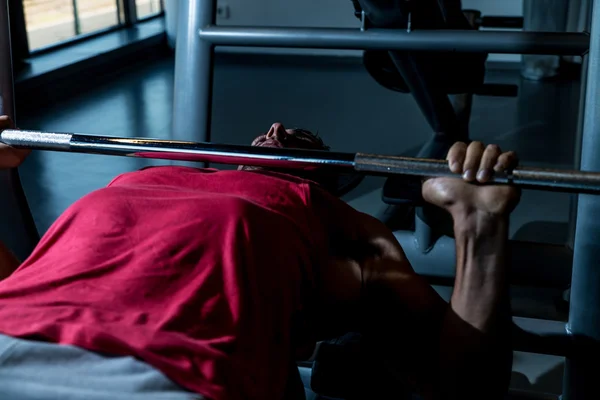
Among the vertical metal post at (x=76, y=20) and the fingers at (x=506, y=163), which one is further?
the vertical metal post at (x=76, y=20)

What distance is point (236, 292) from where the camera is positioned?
104 cm

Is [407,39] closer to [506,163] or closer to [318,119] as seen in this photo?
[506,163]

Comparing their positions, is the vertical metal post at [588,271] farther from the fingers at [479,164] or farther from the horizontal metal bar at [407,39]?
the fingers at [479,164]

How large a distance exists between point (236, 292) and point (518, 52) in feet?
2.60

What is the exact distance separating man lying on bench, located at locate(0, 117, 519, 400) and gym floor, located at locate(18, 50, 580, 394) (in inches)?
40.5

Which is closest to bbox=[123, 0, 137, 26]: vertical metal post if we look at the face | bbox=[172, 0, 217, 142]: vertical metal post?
bbox=[172, 0, 217, 142]: vertical metal post

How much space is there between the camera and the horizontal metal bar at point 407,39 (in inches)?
54.3

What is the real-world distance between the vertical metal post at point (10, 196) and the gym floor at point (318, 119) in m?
1.16

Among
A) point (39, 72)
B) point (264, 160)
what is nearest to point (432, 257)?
point (264, 160)

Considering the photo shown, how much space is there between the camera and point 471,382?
3.76ft

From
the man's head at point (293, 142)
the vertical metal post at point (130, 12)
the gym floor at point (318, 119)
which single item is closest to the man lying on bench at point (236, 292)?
the man's head at point (293, 142)

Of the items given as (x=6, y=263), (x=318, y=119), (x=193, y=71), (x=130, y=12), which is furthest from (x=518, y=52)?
(x=130, y=12)

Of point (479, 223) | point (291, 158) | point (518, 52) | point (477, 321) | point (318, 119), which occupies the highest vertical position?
point (518, 52)

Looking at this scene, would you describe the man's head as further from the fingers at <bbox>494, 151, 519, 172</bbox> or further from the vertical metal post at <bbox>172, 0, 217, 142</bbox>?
the fingers at <bbox>494, 151, 519, 172</bbox>
